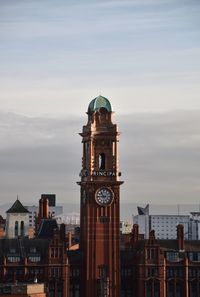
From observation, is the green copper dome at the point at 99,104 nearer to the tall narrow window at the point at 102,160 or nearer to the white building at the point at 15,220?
the tall narrow window at the point at 102,160

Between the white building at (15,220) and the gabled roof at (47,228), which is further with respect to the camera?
the white building at (15,220)

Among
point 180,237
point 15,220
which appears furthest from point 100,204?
point 15,220

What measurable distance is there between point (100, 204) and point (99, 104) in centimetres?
1319

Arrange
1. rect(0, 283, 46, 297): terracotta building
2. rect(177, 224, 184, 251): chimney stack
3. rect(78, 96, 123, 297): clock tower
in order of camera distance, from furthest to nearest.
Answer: rect(177, 224, 184, 251): chimney stack → rect(78, 96, 123, 297): clock tower → rect(0, 283, 46, 297): terracotta building

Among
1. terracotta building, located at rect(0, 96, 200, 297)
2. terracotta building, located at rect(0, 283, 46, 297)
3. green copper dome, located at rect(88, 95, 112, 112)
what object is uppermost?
green copper dome, located at rect(88, 95, 112, 112)

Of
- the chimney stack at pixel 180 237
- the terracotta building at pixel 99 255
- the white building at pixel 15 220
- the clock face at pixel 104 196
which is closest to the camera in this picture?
the terracotta building at pixel 99 255

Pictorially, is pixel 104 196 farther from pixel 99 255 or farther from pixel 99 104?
pixel 99 104

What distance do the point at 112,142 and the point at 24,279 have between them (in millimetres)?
21212

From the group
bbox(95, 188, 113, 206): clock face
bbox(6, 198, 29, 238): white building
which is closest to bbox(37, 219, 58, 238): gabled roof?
bbox(95, 188, 113, 206): clock face

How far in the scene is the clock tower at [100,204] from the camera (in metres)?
131

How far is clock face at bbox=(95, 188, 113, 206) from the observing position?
433 ft

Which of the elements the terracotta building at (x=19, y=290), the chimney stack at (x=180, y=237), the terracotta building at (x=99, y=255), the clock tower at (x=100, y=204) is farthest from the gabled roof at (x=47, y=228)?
the terracotta building at (x=19, y=290)

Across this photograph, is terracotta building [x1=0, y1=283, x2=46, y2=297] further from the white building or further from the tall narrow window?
the white building

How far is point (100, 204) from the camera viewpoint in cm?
13212
